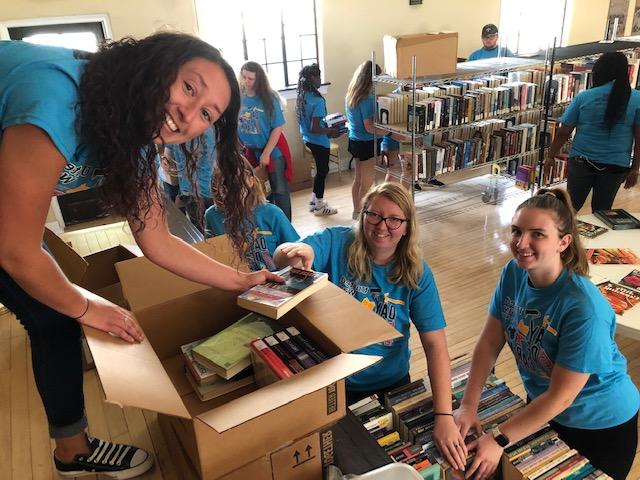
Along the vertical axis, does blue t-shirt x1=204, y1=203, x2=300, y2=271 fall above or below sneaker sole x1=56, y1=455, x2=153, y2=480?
above

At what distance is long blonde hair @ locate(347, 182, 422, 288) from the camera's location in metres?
1.66

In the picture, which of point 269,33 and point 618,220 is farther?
point 269,33

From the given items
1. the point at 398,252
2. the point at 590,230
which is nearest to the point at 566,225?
the point at 398,252

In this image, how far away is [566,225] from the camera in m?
1.58

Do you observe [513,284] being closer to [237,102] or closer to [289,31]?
[237,102]

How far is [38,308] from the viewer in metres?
1.39

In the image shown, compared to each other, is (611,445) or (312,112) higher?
(312,112)

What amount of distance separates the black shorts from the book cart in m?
0.13

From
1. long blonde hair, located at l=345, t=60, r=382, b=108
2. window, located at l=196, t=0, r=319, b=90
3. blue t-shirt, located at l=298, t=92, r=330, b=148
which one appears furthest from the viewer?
window, located at l=196, t=0, r=319, b=90

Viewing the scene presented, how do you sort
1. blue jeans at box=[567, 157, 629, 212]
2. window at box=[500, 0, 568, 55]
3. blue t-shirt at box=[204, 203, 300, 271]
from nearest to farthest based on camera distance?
blue t-shirt at box=[204, 203, 300, 271]
blue jeans at box=[567, 157, 629, 212]
window at box=[500, 0, 568, 55]

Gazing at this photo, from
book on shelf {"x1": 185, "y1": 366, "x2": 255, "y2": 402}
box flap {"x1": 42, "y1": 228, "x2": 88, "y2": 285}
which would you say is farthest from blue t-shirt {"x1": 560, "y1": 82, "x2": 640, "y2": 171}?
box flap {"x1": 42, "y1": 228, "x2": 88, "y2": 285}

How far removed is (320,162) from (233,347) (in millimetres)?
3562

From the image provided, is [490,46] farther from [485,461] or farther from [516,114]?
[485,461]

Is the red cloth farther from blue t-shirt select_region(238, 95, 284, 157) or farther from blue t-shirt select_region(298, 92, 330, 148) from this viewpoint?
blue t-shirt select_region(298, 92, 330, 148)
